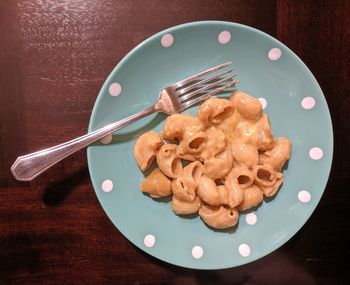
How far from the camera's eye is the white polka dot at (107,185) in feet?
3.11

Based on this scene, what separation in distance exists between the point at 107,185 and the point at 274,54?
576mm

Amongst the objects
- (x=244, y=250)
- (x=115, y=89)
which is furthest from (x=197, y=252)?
(x=115, y=89)

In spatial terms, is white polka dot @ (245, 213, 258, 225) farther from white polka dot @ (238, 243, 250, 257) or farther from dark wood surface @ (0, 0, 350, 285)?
dark wood surface @ (0, 0, 350, 285)

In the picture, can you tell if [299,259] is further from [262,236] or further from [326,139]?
[326,139]

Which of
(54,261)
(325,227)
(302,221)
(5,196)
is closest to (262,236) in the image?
(302,221)

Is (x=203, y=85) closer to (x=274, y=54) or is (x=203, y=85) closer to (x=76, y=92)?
(x=274, y=54)

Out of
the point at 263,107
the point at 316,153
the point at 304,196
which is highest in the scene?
the point at 263,107

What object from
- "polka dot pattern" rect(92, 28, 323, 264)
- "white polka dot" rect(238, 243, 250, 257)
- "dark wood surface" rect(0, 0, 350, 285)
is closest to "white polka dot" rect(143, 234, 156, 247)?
"polka dot pattern" rect(92, 28, 323, 264)

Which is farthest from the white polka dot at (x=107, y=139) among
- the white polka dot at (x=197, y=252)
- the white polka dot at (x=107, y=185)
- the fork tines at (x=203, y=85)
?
the white polka dot at (x=197, y=252)

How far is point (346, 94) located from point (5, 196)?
41.7 inches

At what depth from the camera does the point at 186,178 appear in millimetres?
926

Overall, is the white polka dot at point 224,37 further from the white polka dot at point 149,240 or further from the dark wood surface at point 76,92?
the white polka dot at point 149,240

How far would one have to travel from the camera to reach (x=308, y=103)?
3.19 feet

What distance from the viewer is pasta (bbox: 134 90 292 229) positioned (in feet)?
3.05
